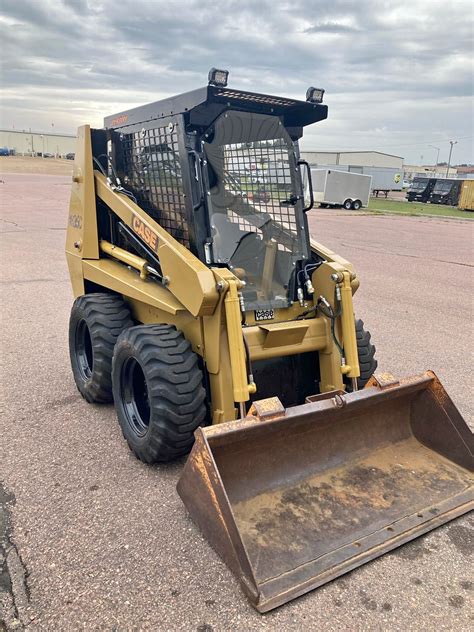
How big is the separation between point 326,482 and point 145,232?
7.16ft

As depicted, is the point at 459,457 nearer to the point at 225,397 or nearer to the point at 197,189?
the point at 225,397

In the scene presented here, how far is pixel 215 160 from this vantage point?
12.8 ft

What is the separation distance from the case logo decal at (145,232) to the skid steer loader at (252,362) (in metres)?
0.02

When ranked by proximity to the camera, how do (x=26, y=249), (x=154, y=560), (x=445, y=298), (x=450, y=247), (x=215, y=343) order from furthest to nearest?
(x=450, y=247) < (x=26, y=249) < (x=445, y=298) < (x=215, y=343) < (x=154, y=560)

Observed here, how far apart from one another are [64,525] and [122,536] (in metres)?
0.35

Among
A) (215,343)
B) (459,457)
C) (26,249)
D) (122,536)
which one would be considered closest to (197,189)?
(215,343)

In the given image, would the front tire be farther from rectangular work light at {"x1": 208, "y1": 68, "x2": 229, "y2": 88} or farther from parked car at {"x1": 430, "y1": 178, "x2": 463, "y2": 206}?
parked car at {"x1": 430, "y1": 178, "x2": 463, "y2": 206}

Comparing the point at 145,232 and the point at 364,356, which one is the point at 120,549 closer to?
the point at 145,232

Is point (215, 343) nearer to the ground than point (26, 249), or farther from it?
farther from it

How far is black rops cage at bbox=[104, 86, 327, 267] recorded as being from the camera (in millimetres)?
3689

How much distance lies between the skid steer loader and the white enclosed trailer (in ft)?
90.0

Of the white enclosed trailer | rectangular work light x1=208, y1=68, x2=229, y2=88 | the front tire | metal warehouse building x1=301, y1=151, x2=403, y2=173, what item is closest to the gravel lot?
the front tire

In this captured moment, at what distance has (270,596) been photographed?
2.51 m

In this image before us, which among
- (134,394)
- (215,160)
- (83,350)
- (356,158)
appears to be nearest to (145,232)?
(215,160)
